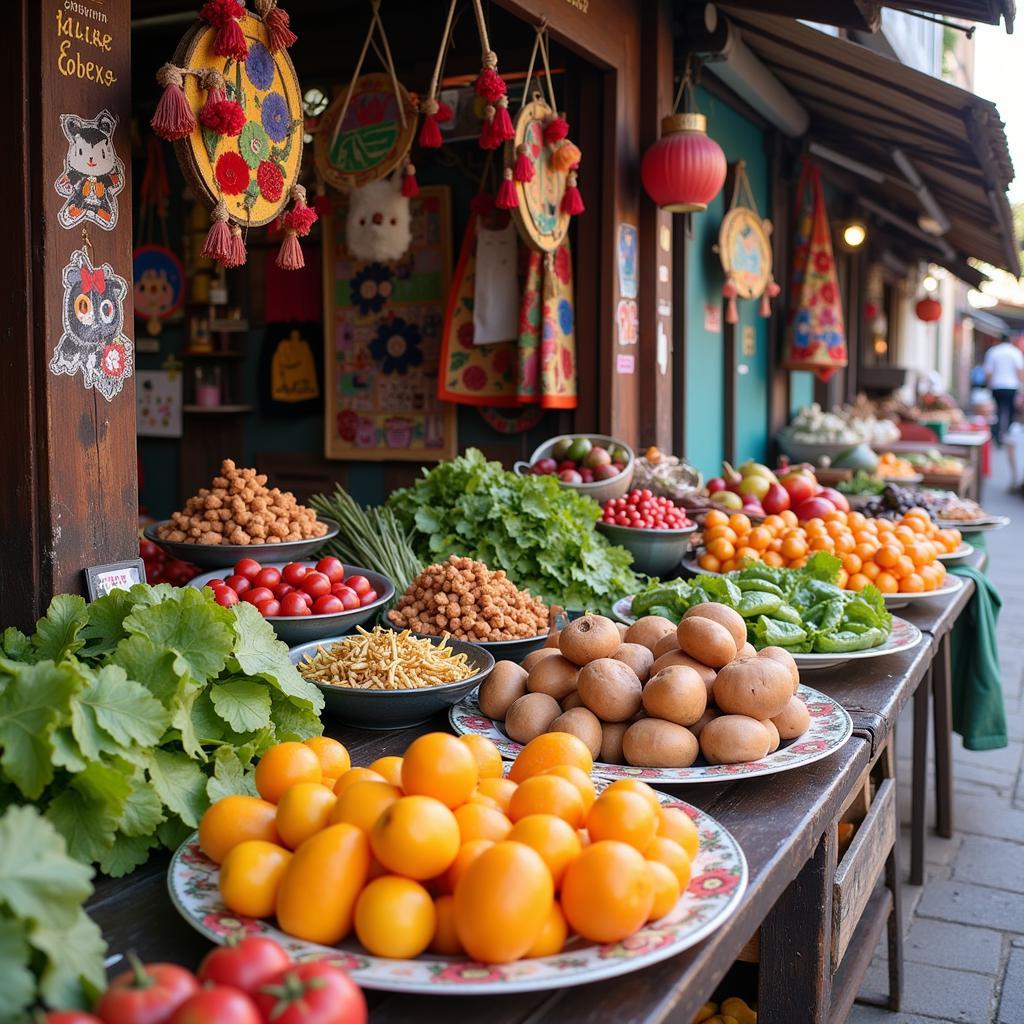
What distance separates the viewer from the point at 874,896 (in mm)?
3000

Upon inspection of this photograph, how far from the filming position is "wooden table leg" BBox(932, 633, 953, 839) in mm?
4016

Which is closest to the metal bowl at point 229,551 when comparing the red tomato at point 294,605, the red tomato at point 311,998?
the red tomato at point 294,605

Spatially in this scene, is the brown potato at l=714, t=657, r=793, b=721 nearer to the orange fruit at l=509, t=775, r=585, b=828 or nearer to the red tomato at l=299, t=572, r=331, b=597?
the orange fruit at l=509, t=775, r=585, b=828

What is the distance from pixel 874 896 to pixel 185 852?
7.21 feet

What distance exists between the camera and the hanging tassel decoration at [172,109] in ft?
7.32

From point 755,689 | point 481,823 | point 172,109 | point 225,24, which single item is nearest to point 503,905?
point 481,823

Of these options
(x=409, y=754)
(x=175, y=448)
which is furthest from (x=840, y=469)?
(x=409, y=754)

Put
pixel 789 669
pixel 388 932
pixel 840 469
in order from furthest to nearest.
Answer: pixel 840 469 < pixel 789 669 < pixel 388 932

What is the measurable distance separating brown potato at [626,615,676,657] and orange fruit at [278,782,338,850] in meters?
0.98

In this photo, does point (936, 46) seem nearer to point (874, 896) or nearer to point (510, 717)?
point (874, 896)

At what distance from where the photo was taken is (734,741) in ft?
6.12

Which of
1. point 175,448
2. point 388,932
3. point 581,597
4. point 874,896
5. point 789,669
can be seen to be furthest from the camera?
point 175,448

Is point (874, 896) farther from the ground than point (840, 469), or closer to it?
closer to it

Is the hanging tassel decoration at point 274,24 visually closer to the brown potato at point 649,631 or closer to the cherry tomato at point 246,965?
the brown potato at point 649,631
